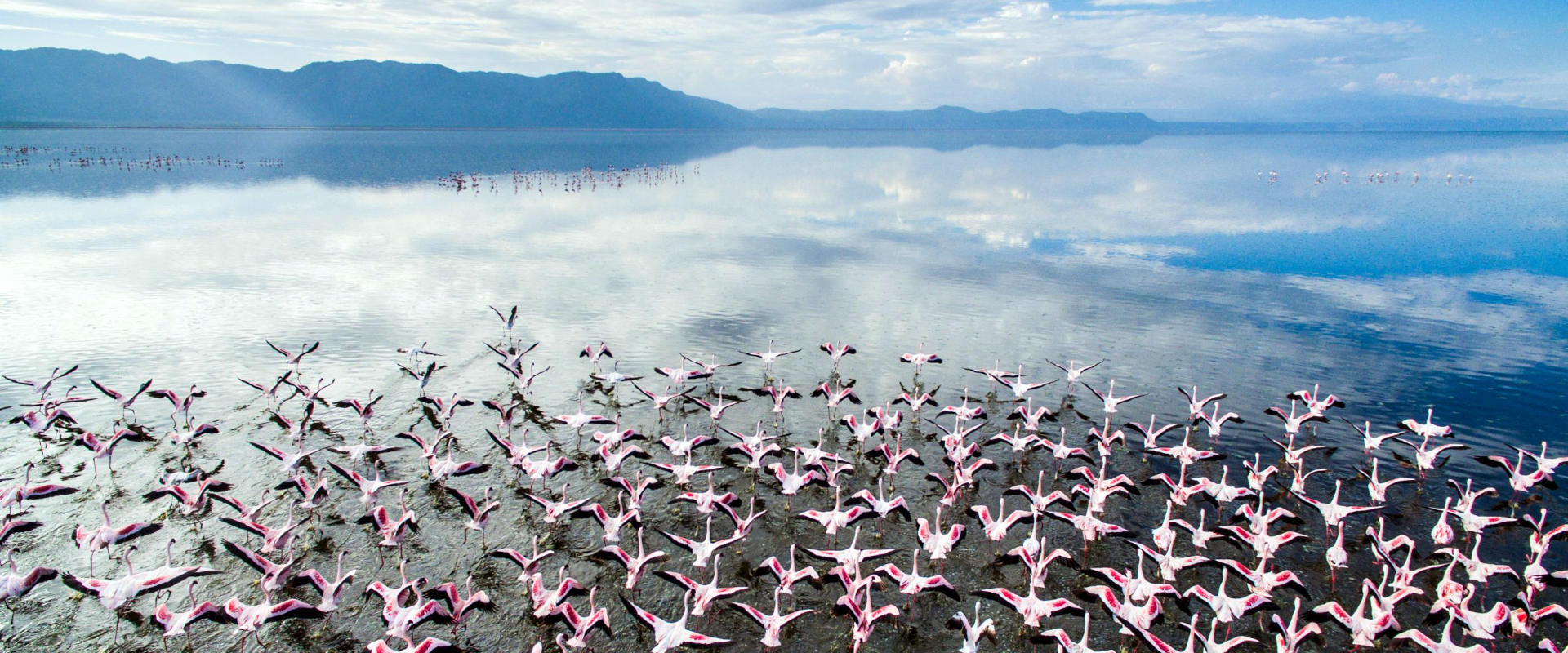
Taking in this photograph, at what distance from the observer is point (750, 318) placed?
27266mm

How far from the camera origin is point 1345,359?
23.0 metres

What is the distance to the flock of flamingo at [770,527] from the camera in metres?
10.6

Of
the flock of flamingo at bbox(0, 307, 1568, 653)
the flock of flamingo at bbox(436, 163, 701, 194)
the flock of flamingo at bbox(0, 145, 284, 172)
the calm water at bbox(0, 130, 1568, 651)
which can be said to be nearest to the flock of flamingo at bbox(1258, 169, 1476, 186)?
the calm water at bbox(0, 130, 1568, 651)

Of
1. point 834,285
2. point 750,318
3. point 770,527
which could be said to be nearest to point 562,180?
point 834,285

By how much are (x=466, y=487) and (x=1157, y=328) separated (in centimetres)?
2151

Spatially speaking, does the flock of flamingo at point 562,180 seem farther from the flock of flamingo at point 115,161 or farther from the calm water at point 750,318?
the flock of flamingo at point 115,161

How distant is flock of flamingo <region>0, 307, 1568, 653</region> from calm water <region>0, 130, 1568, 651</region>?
13 cm

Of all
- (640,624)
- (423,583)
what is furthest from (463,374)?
(640,624)

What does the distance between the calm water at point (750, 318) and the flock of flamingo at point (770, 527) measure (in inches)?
5.2

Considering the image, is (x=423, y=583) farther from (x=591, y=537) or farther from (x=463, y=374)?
(x=463, y=374)

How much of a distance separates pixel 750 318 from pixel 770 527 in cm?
1403

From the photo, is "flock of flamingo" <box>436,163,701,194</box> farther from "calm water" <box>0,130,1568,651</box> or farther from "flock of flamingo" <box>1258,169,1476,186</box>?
"flock of flamingo" <box>1258,169,1476,186</box>

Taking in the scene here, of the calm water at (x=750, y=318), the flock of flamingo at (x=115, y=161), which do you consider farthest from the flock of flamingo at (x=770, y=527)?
the flock of flamingo at (x=115, y=161)

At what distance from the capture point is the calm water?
13.0m
